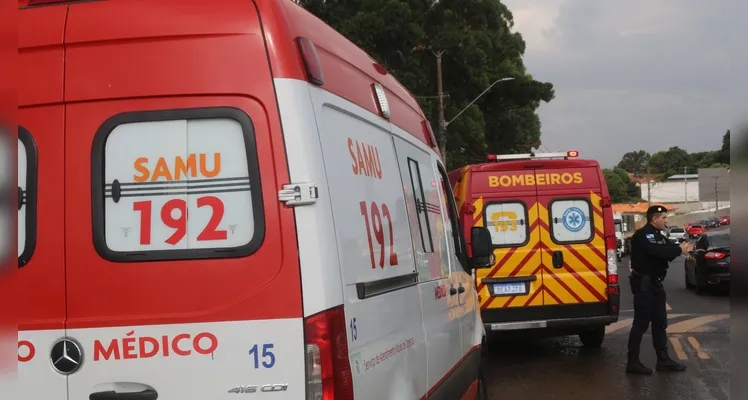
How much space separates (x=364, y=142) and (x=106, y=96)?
117 centimetres

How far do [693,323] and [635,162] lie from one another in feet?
523

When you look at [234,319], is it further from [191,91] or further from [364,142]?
[364,142]

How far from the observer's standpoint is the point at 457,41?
3106 cm

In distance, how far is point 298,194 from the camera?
2.81 m

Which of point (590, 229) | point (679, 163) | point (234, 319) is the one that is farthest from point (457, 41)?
point (679, 163)

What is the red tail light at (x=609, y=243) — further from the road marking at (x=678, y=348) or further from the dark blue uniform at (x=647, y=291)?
the road marking at (x=678, y=348)

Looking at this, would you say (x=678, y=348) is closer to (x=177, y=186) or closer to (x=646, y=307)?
(x=646, y=307)

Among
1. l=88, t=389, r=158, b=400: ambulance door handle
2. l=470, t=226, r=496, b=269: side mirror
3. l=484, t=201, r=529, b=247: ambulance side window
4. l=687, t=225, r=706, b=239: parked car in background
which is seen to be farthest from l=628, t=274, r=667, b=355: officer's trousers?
l=687, t=225, r=706, b=239: parked car in background

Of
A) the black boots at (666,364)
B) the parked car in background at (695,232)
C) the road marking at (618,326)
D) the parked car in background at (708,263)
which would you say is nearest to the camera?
the black boots at (666,364)

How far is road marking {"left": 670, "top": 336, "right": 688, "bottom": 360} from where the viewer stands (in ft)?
32.2

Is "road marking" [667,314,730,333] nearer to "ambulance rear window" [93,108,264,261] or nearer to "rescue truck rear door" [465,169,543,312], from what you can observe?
"rescue truck rear door" [465,169,543,312]

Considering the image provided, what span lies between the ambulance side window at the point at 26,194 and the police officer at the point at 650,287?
7.15m

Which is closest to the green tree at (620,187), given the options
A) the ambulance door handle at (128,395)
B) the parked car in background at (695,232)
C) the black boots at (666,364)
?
the parked car in background at (695,232)

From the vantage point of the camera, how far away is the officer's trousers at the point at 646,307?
28.7 feet
